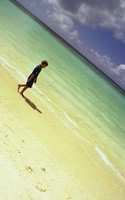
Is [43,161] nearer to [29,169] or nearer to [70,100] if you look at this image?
[29,169]

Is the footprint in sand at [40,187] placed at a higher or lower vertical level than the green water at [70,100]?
higher

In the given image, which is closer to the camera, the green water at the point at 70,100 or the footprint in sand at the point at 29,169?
the footprint in sand at the point at 29,169

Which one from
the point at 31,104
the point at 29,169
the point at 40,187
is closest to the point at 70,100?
the point at 31,104

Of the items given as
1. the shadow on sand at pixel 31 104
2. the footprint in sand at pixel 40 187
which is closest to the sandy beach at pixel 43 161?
the footprint in sand at pixel 40 187

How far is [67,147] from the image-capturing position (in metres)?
9.96

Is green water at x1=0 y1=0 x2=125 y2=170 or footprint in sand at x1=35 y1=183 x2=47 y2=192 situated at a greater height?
footprint in sand at x1=35 y1=183 x2=47 y2=192

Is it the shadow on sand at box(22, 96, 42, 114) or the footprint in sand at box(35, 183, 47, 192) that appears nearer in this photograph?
the footprint in sand at box(35, 183, 47, 192)

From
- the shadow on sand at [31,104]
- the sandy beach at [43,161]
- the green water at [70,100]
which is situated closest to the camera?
the sandy beach at [43,161]

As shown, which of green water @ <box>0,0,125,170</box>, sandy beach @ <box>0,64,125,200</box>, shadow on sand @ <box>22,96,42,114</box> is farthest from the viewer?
green water @ <box>0,0,125,170</box>

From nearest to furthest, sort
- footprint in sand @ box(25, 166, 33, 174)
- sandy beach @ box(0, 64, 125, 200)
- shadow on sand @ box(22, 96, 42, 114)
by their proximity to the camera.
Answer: sandy beach @ box(0, 64, 125, 200)
footprint in sand @ box(25, 166, 33, 174)
shadow on sand @ box(22, 96, 42, 114)

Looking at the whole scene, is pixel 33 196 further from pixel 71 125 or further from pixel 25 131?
Answer: pixel 71 125

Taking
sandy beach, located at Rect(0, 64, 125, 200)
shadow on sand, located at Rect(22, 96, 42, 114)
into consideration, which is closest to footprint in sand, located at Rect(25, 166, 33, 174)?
sandy beach, located at Rect(0, 64, 125, 200)

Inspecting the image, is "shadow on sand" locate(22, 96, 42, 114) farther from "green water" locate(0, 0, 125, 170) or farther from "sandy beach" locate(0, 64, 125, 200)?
"green water" locate(0, 0, 125, 170)

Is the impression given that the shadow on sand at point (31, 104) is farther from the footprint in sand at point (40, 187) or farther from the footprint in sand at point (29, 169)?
the footprint in sand at point (40, 187)
